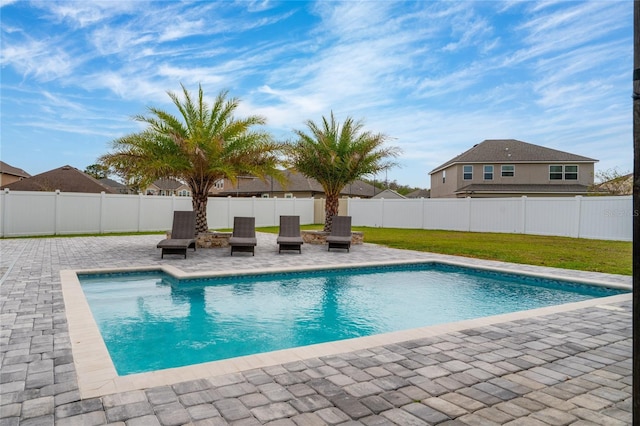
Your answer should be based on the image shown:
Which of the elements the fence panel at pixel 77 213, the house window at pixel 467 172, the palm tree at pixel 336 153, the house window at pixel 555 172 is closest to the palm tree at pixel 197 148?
the palm tree at pixel 336 153

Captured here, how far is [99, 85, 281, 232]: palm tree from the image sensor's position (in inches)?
523

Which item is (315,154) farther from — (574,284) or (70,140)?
(70,140)

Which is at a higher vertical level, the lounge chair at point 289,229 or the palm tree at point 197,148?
the palm tree at point 197,148

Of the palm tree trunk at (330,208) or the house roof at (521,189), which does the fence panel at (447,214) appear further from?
the palm tree trunk at (330,208)

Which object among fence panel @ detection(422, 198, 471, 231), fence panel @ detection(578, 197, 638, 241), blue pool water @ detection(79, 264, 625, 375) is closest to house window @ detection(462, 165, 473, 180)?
fence panel @ detection(422, 198, 471, 231)

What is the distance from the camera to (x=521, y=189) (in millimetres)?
30172

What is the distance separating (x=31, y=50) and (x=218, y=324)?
43.2 feet

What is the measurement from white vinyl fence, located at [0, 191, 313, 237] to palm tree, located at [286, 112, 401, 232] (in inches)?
404

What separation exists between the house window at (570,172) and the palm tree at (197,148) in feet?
83.6

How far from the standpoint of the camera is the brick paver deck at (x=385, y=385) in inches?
111

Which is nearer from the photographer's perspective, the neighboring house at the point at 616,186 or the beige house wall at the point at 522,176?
the neighboring house at the point at 616,186

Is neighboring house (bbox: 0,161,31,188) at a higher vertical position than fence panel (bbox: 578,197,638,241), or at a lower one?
higher

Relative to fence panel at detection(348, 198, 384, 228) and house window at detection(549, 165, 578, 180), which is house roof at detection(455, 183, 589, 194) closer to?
house window at detection(549, 165, 578, 180)

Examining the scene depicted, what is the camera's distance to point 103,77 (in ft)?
52.7
